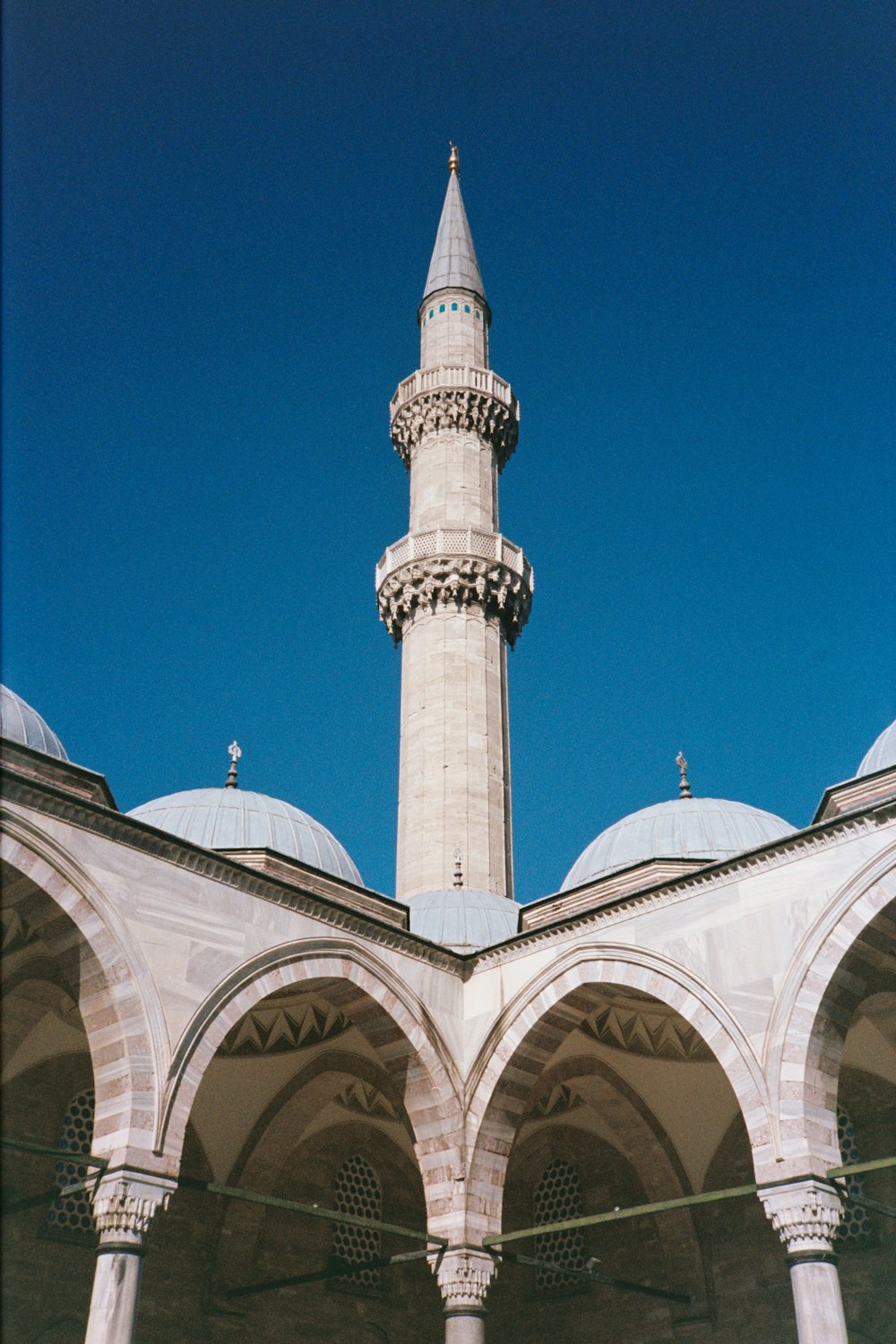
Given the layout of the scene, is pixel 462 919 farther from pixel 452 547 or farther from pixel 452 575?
pixel 452 547

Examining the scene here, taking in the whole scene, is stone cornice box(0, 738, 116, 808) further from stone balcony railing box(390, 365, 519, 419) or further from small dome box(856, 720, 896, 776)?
stone balcony railing box(390, 365, 519, 419)

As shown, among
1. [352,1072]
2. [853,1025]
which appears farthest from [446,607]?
[853,1025]

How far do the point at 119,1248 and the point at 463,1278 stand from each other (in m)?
3.20

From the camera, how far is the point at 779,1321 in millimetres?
11875

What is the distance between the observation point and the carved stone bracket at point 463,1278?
997 centimetres

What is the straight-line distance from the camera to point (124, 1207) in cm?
805

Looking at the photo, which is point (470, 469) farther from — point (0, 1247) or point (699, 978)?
point (0, 1247)

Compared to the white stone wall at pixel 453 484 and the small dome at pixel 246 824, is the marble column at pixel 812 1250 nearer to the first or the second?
the small dome at pixel 246 824

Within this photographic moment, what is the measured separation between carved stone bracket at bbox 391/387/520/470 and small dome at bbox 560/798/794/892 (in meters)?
9.05

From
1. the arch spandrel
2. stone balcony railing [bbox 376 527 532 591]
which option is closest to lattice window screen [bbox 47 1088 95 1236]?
the arch spandrel

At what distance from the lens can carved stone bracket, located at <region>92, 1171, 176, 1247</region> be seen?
805 centimetres

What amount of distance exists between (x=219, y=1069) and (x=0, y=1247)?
10188 mm

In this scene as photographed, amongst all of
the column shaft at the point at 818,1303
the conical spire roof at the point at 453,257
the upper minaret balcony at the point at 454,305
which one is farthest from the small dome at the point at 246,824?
the conical spire roof at the point at 453,257

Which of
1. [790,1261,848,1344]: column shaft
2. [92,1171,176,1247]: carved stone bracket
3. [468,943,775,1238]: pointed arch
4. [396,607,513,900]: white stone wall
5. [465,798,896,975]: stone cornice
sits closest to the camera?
[92,1171,176,1247]: carved stone bracket
